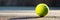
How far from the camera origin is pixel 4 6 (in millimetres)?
871

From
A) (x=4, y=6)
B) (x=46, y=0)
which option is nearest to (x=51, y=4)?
(x=46, y=0)

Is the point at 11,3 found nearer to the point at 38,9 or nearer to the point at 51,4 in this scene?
the point at 51,4

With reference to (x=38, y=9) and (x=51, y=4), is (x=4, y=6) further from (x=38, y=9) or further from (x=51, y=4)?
(x=38, y=9)

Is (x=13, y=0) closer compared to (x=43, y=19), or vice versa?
(x=43, y=19)

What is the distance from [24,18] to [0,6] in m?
0.42

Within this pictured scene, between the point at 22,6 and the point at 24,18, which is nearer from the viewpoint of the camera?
the point at 24,18

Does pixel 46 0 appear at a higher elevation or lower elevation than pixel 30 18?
higher

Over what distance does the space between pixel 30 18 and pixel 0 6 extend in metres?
0.43

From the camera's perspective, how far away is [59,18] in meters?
0.48

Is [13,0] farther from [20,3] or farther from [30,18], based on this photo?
[30,18]

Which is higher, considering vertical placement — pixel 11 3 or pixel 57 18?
pixel 11 3

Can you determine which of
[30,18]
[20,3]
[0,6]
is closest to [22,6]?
[20,3]

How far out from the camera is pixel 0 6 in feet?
2.83

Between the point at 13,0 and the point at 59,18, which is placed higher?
the point at 13,0
